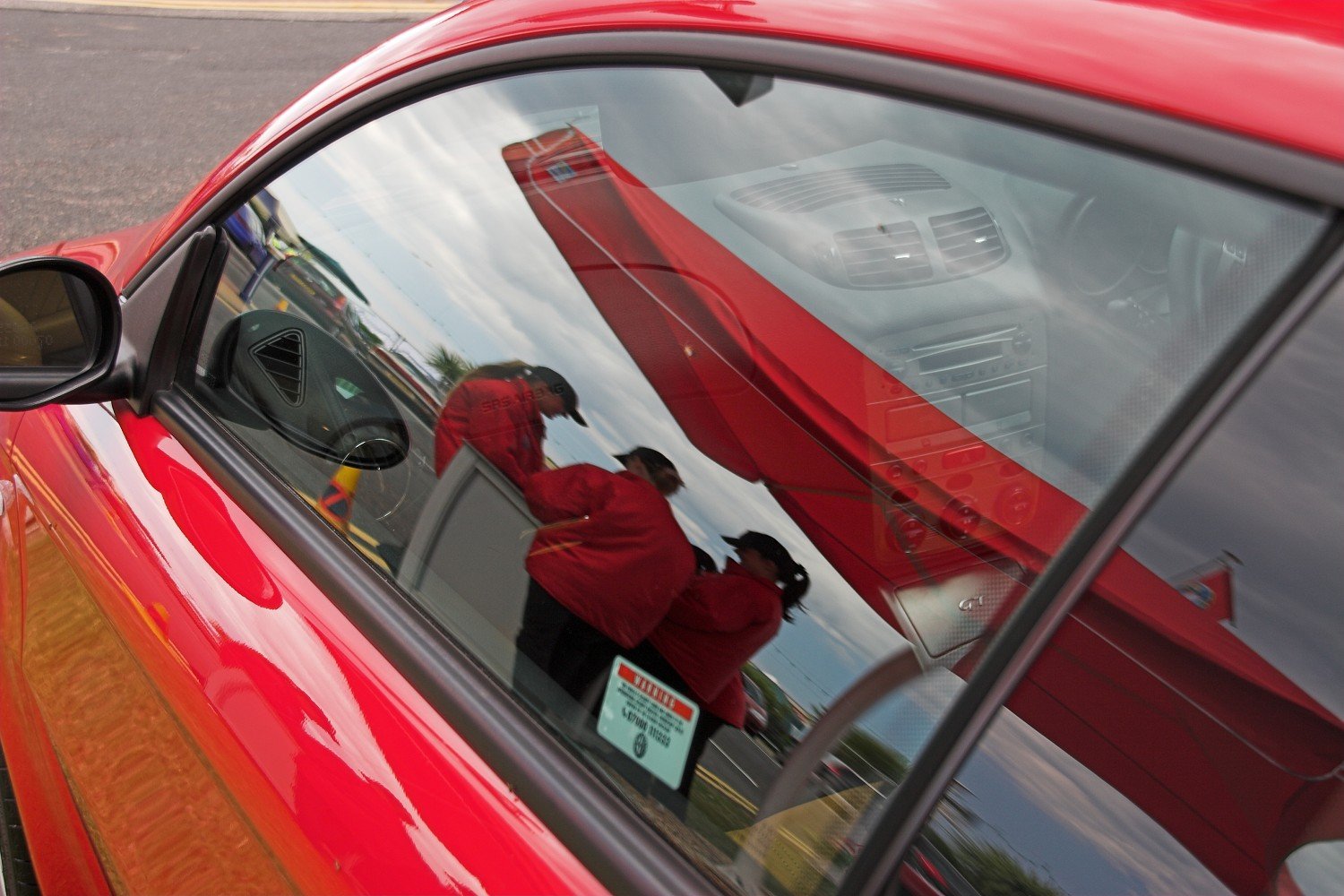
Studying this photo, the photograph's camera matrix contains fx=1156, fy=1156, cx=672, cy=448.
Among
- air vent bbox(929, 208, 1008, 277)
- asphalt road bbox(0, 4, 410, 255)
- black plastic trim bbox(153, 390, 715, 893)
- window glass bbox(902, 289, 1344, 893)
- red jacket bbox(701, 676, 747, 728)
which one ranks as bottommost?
asphalt road bbox(0, 4, 410, 255)

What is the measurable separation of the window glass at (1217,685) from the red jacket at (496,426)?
712 mm

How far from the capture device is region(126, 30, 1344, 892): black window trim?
0.84m

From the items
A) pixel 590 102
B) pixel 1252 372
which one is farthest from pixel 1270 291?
pixel 590 102

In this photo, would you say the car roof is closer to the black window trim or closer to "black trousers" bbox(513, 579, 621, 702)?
the black window trim

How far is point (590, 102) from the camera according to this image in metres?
1.39

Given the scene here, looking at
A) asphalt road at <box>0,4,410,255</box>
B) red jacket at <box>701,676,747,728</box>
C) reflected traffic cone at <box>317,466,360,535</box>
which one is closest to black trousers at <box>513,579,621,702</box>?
red jacket at <box>701,676,747,728</box>

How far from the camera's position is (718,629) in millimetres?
1178

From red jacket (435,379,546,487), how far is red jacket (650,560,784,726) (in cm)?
→ 28

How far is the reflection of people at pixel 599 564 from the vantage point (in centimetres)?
124

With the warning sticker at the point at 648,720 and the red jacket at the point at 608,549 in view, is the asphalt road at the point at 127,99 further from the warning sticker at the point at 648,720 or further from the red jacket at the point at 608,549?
the warning sticker at the point at 648,720

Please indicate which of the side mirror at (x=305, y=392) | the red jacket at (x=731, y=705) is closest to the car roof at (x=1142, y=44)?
the red jacket at (x=731, y=705)

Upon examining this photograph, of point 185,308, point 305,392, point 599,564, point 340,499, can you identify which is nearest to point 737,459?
point 599,564

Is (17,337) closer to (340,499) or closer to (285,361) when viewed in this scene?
(285,361)

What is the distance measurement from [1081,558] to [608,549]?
594 mm
